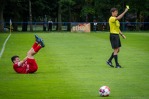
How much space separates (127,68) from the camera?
1980 centimetres

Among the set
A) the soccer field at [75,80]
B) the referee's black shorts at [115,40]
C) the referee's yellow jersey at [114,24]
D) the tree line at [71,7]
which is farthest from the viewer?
the tree line at [71,7]

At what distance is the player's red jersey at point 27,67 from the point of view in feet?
59.0

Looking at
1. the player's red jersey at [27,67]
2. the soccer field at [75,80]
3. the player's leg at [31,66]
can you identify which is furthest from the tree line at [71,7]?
the player's leg at [31,66]

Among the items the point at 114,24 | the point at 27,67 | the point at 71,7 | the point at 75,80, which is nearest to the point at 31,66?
the point at 27,67

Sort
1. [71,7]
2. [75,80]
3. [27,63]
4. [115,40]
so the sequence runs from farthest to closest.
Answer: [71,7] < [115,40] < [27,63] < [75,80]

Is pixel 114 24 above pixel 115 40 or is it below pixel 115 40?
above

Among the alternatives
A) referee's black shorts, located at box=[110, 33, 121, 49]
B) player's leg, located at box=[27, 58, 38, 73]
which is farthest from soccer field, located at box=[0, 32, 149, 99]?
referee's black shorts, located at box=[110, 33, 121, 49]

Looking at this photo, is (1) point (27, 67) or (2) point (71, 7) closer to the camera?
(1) point (27, 67)

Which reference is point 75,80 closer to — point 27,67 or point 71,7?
point 27,67

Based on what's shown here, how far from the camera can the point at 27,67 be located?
1808cm

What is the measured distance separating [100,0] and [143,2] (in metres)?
6.57

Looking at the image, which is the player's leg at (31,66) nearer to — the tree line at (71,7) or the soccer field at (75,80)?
the soccer field at (75,80)

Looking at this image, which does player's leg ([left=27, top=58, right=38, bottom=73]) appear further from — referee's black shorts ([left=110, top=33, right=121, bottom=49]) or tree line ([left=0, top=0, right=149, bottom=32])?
tree line ([left=0, top=0, right=149, bottom=32])

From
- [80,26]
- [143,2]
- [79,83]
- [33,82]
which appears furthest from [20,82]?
[143,2]
